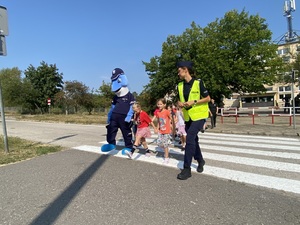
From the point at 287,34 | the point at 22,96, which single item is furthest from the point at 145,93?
the point at 287,34

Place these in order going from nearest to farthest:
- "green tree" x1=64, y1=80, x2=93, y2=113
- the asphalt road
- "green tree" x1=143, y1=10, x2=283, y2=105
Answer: the asphalt road, "green tree" x1=143, y1=10, x2=283, y2=105, "green tree" x1=64, y1=80, x2=93, y2=113

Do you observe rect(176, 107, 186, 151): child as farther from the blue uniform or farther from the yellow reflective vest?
the yellow reflective vest

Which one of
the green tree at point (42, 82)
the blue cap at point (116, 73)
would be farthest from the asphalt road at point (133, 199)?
the green tree at point (42, 82)

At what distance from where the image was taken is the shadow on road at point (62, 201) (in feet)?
9.52

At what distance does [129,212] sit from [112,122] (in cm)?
298

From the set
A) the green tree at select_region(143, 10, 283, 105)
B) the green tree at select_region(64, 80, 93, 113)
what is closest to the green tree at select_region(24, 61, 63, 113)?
the green tree at select_region(64, 80, 93, 113)

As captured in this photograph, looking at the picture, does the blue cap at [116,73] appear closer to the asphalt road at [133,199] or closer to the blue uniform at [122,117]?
the blue uniform at [122,117]

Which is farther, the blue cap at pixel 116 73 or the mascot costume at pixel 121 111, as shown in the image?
the blue cap at pixel 116 73

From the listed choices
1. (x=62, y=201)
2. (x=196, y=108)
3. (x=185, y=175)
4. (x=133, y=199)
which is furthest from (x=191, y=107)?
(x=62, y=201)

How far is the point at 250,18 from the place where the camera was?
29.8 m

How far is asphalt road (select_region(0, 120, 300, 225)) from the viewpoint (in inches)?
113

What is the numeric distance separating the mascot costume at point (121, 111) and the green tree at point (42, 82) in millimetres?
42388

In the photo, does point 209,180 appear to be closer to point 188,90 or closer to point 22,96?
point 188,90

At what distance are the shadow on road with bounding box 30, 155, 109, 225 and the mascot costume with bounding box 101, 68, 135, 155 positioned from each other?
1.02 m
